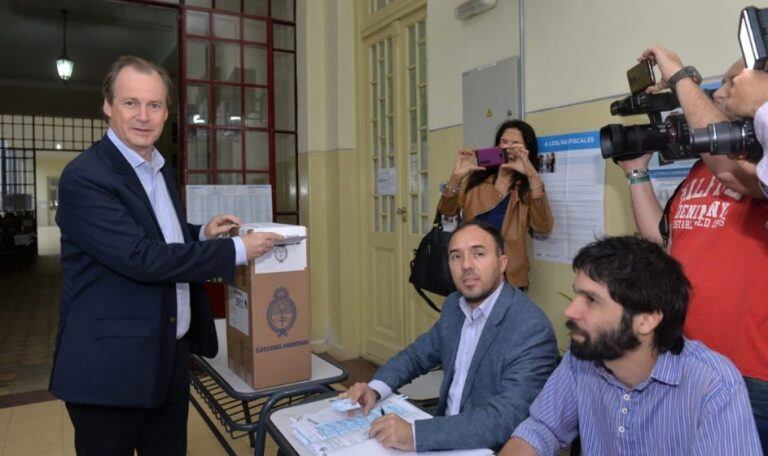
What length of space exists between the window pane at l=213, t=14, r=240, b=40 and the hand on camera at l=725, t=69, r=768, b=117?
3913 mm

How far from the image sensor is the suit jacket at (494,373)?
1349mm

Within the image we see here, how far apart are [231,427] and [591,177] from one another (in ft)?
5.76

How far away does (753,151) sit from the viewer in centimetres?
109

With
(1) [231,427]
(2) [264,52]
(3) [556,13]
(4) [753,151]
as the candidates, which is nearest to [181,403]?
(1) [231,427]

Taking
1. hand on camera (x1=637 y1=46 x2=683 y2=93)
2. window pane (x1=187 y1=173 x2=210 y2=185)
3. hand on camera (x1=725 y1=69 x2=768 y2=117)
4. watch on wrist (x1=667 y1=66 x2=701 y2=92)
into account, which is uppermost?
hand on camera (x1=637 y1=46 x2=683 y2=93)

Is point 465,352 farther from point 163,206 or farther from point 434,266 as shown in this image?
point 163,206

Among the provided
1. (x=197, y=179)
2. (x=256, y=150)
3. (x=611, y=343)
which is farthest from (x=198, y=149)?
(x=611, y=343)

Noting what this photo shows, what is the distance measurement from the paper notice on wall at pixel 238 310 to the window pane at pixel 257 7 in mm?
3207

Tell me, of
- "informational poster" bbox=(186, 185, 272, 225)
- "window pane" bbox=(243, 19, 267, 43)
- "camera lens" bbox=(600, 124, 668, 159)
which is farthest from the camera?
"window pane" bbox=(243, 19, 267, 43)

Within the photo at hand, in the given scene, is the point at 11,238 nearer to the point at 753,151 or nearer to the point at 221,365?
the point at 221,365

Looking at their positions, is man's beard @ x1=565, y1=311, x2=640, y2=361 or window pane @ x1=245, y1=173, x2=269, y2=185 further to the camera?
window pane @ x1=245, y1=173, x2=269, y2=185

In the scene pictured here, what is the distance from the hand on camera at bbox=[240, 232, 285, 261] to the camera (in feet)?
5.25

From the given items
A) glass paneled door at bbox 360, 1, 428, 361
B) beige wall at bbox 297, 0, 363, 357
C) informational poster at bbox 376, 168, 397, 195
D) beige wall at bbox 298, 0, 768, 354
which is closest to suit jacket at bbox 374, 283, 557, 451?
beige wall at bbox 298, 0, 768, 354

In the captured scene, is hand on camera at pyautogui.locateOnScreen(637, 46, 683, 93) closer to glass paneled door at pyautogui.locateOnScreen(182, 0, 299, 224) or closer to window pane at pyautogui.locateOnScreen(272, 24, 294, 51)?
glass paneled door at pyautogui.locateOnScreen(182, 0, 299, 224)
